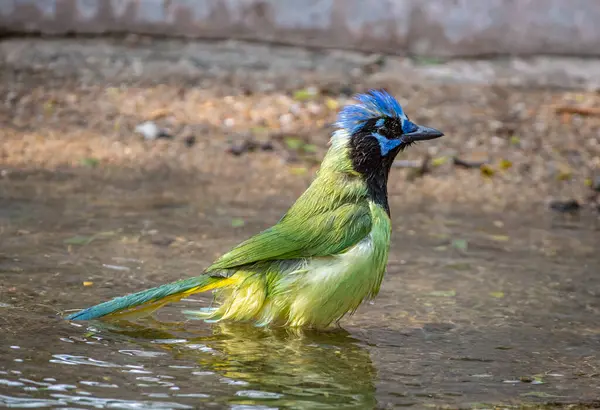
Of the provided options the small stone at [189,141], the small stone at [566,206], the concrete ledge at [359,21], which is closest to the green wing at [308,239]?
the small stone at [566,206]

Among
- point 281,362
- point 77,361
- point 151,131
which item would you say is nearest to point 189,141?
point 151,131

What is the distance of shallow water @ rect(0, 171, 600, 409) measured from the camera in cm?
389

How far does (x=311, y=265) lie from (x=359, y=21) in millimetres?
4739

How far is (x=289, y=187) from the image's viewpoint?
7281mm

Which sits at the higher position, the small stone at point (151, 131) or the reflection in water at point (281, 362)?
the small stone at point (151, 131)

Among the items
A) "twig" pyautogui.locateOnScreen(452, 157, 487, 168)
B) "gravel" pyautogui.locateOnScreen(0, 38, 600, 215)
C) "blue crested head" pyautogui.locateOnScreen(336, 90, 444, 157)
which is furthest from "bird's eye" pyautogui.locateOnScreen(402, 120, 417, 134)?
"twig" pyautogui.locateOnScreen(452, 157, 487, 168)

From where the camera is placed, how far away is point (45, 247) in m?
5.64

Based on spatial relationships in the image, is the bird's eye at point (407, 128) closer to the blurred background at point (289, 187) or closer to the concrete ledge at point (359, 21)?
the blurred background at point (289, 187)

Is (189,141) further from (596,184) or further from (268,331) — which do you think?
(268,331)

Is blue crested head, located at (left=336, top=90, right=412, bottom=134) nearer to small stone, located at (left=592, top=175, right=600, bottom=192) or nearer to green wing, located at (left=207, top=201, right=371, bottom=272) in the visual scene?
green wing, located at (left=207, top=201, right=371, bottom=272)

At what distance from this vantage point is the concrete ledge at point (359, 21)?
8945 mm

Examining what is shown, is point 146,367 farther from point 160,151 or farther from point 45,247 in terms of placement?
point 160,151

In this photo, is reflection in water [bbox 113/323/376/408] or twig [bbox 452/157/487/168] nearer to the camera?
reflection in water [bbox 113/323/376/408]

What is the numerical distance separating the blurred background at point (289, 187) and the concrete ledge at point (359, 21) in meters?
0.02
